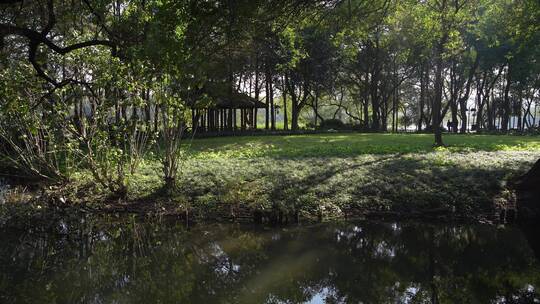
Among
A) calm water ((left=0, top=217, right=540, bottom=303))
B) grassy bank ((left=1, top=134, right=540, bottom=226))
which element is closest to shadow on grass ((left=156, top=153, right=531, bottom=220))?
grassy bank ((left=1, top=134, right=540, bottom=226))

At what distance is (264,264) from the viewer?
862 cm

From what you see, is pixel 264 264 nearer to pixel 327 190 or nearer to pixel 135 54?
pixel 327 190

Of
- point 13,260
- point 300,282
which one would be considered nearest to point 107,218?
point 13,260

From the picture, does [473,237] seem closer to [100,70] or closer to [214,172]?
[214,172]

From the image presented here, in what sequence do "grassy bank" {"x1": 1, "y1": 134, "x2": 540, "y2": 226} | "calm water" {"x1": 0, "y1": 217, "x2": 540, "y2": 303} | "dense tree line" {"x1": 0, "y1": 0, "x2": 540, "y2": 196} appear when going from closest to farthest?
1. "dense tree line" {"x1": 0, "y1": 0, "x2": 540, "y2": 196}
2. "calm water" {"x1": 0, "y1": 217, "x2": 540, "y2": 303}
3. "grassy bank" {"x1": 1, "y1": 134, "x2": 540, "y2": 226}

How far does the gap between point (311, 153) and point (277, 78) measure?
24.7 meters

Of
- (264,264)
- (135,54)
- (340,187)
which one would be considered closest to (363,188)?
(340,187)

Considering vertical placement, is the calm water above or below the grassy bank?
below

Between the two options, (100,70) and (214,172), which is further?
(214,172)

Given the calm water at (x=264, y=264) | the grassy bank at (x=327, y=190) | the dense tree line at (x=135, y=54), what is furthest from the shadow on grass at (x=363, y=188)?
the dense tree line at (x=135, y=54)

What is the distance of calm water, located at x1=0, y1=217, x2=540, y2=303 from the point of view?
7121mm

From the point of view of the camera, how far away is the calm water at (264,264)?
7.12 m

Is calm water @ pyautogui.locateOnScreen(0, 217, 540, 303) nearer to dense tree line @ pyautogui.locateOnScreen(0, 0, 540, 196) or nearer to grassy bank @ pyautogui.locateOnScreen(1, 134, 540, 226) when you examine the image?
grassy bank @ pyautogui.locateOnScreen(1, 134, 540, 226)

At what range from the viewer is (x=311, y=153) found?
59.1ft
